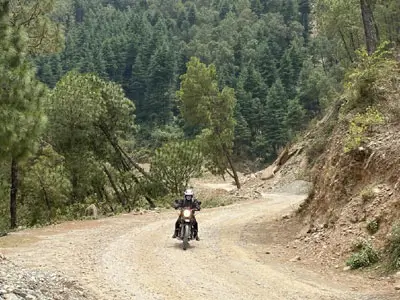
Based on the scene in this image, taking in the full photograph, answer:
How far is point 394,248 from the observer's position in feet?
33.7

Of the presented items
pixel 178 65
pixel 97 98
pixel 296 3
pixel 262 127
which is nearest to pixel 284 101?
pixel 262 127

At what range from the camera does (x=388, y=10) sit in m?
42.2

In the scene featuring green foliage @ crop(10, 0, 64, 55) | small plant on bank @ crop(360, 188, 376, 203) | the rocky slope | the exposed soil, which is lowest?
the exposed soil

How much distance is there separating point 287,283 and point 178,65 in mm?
99490

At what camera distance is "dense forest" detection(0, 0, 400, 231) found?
19531 mm

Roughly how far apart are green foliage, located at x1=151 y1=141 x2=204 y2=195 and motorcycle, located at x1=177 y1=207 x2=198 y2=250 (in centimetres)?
1497

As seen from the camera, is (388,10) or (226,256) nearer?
(226,256)

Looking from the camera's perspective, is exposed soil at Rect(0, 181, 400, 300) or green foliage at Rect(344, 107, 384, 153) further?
green foliage at Rect(344, 107, 384, 153)

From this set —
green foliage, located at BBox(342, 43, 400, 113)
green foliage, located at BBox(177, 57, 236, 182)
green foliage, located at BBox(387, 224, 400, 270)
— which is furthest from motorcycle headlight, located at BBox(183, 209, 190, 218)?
green foliage, located at BBox(177, 57, 236, 182)

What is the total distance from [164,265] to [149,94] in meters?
87.9

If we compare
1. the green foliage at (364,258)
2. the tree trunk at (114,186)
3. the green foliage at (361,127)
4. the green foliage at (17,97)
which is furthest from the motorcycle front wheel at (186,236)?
the tree trunk at (114,186)

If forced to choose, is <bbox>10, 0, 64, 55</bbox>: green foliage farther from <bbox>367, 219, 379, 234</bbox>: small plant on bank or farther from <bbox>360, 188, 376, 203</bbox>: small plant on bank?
<bbox>367, 219, 379, 234</bbox>: small plant on bank

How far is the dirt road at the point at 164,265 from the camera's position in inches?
356

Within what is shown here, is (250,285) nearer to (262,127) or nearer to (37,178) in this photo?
(37,178)
